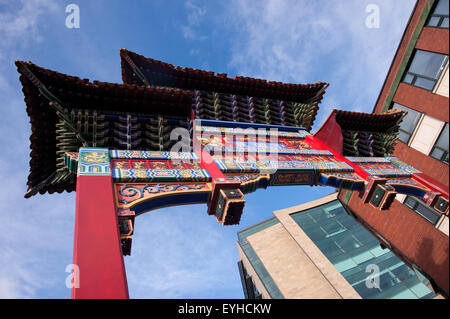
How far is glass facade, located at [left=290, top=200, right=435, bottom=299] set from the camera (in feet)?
99.4

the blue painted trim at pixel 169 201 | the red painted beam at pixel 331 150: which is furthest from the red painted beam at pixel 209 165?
the red painted beam at pixel 331 150

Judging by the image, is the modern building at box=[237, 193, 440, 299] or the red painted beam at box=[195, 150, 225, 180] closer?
the red painted beam at box=[195, 150, 225, 180]

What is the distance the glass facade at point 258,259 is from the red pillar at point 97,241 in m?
28.1

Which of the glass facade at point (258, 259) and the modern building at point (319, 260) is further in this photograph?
the glass facade at point (258, 259)

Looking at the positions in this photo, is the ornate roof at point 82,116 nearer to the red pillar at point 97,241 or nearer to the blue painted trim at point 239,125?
the blue painted trim at point 239,125

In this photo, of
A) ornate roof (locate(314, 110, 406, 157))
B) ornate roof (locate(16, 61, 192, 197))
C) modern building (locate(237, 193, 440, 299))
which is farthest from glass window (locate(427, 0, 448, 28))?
modern building (locate(237, 193, 440, 299))

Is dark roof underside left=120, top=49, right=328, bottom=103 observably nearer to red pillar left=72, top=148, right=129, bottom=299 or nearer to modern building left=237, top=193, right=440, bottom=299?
red pillar left=72, top=148, right=129, bottom=299

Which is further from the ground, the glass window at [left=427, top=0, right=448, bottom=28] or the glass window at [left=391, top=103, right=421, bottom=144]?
the glass window at [left=427, top=0, right=448, bottom=28]

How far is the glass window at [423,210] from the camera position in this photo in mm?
11691

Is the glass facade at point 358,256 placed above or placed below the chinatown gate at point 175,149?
below

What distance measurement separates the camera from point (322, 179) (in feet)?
28.3

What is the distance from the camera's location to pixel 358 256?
113ft
